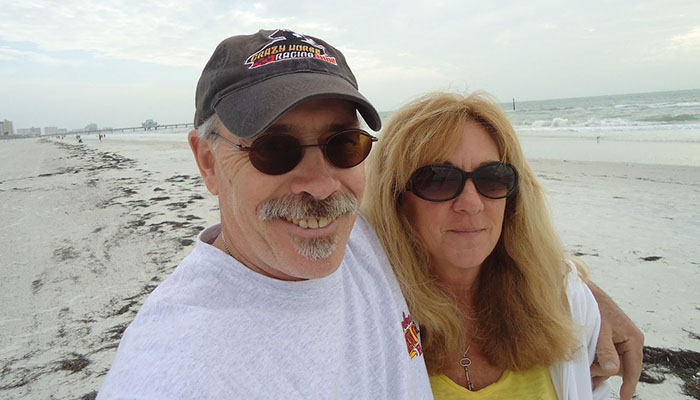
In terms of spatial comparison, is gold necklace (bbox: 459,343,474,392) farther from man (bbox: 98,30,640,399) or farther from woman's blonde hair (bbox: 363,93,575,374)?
man (bbox: 98,30,640,399)

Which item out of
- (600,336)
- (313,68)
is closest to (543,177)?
(600,336)

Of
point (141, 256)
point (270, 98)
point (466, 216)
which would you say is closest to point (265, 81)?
point (270, 98)

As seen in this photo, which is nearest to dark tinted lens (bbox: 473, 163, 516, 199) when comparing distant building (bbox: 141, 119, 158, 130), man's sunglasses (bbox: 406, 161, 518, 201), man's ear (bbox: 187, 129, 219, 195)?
man's sunglasses (bbox: 406, 161, 518, 201)

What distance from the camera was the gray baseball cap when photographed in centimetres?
118

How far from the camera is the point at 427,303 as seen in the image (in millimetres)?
1638

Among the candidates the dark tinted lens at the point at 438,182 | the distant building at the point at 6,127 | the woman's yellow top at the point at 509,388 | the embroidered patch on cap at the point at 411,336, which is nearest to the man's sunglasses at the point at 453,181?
the dark tinted lens at the point at 438,182

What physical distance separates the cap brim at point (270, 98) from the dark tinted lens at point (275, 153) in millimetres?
52

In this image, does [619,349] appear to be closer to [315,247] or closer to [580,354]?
[580,354]

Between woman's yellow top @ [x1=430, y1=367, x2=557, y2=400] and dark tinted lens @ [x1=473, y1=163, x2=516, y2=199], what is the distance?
768 mm

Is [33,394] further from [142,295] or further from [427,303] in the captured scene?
[427,303]

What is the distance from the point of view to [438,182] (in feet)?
5.45

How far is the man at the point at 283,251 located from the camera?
1024 millimetres

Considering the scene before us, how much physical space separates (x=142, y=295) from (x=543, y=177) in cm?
919

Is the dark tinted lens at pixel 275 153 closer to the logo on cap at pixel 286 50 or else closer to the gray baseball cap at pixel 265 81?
the gray baseball cap at pixel 265 81
